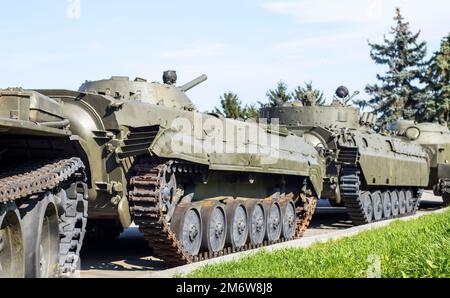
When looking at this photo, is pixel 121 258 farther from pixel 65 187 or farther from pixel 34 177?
pixel 34 177

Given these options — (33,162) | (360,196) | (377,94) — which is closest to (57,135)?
(33,162)

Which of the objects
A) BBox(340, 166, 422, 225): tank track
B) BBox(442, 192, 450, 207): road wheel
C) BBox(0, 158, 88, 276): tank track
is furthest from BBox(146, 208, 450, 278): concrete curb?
BBox(442, 192, 450, 207): road wheel

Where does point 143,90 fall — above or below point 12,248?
above

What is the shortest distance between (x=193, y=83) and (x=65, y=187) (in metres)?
5.15

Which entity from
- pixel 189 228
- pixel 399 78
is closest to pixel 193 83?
pixel 189 228

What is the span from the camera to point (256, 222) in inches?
534

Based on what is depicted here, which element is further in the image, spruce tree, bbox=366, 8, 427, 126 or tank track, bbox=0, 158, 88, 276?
spruce tree, bbox=366, 8, 427, 126

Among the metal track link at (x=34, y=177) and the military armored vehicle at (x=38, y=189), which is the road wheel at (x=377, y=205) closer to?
the military armored vehicle at (x=38, y=189)

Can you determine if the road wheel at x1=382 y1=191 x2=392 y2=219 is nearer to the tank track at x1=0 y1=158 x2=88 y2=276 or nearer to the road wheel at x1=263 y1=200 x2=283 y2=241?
the road wheel at x1=263 y1=200 x2=283 y2=241

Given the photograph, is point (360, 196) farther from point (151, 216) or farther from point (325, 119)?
point (151, 216)

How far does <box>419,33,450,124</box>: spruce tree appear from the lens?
1740 inches

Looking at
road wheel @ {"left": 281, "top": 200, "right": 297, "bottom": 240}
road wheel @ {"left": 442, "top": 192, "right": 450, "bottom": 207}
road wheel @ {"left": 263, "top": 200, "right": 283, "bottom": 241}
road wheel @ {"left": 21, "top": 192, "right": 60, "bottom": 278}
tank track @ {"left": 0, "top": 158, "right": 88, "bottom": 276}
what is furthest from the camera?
road wheel @ {"left": 442, "top": 192, "right": 450, "bottom": 207}

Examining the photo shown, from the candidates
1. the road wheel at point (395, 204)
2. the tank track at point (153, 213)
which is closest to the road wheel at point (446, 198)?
the road wheel at point (395, 204)

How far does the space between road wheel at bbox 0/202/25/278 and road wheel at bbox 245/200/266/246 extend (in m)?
5.95
